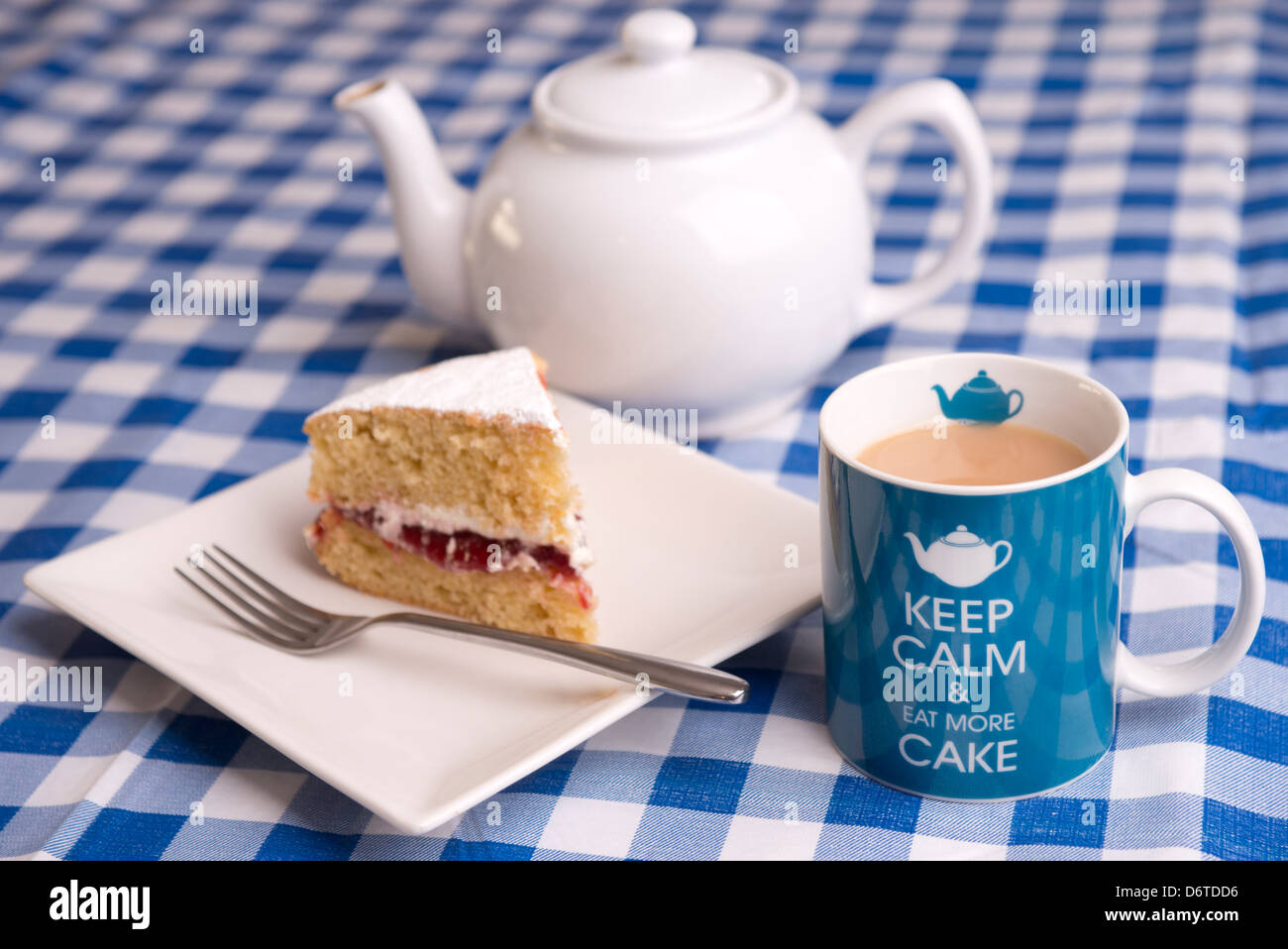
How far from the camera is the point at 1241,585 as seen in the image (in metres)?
0.92

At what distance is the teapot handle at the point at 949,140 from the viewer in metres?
1.44

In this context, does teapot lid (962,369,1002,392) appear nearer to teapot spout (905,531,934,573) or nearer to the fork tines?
teapot spout (905,531,934,573)

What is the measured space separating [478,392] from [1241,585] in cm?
62

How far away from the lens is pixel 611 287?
132 cm

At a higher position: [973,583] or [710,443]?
[973,583]

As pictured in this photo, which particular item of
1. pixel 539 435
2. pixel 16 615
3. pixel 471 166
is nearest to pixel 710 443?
pixel 539 435

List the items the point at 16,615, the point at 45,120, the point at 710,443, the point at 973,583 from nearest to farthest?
the point at 973,583
the point at 16,615
the point at 710,443
the point at 45,120

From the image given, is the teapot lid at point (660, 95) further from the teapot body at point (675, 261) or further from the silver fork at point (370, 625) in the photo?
the silver fork at point (370, 625)

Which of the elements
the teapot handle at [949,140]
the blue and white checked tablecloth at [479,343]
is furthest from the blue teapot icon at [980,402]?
the teapot handle at [949,140]

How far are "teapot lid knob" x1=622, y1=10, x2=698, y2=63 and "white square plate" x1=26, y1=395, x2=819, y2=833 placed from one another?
37 cm

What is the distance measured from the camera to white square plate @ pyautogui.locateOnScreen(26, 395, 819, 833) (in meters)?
0.94

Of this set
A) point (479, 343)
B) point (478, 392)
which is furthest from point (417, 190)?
point (478, 392)
